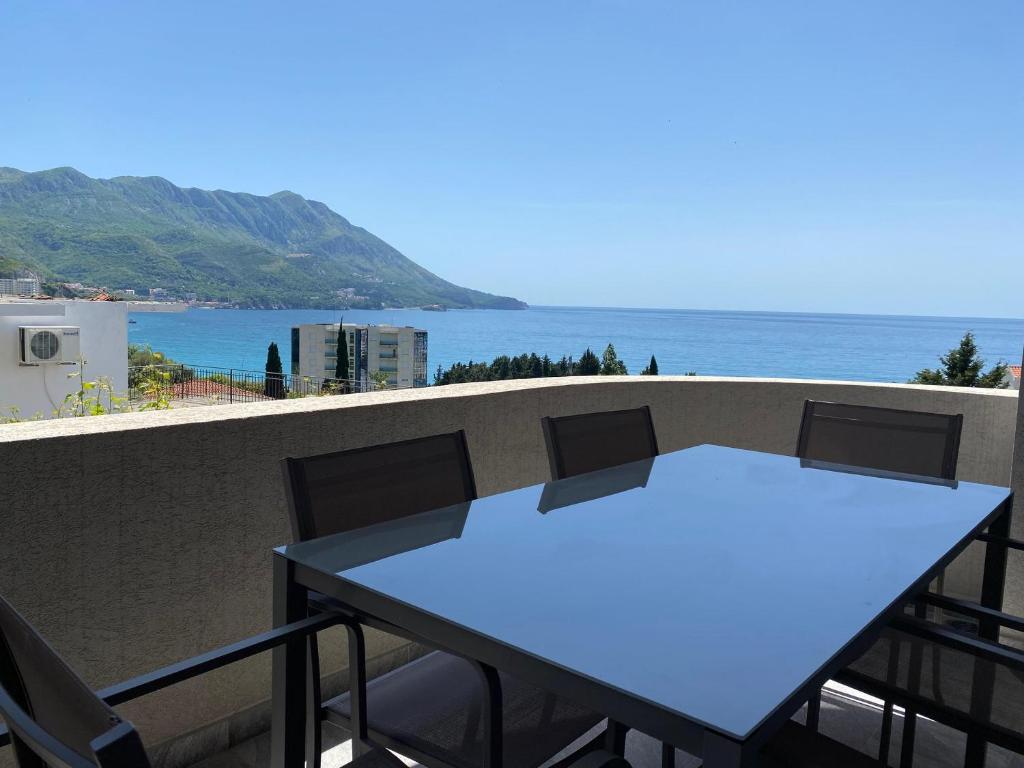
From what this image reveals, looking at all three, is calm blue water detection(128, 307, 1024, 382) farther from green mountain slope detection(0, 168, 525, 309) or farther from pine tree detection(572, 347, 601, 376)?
pine tree detection(572, 347, 601, 376)

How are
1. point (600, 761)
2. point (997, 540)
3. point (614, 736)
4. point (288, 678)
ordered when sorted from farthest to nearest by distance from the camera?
point (997, 540) → point (614, 736) → point (288, 678) → point (600, 761)

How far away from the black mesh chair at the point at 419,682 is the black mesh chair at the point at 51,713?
638 millimetres

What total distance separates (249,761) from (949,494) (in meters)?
2.06

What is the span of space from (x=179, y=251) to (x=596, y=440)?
44742 mm

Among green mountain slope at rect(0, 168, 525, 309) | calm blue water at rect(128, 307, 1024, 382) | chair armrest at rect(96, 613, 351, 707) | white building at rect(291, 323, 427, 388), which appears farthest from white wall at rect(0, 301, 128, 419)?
calm blue water at rect(128, 307, 1024, 382)

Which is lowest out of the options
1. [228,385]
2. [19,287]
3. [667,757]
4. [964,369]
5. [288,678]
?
[228,385]

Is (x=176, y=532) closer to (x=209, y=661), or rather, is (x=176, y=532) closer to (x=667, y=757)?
(x=209, y=661)

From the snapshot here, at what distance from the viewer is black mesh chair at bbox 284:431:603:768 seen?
1383mm

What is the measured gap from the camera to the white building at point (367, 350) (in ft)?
118

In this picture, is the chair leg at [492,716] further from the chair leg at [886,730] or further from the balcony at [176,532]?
the balcony at [176,532]

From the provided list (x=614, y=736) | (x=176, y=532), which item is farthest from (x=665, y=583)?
(x=176, y=532)

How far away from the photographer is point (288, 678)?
1.42 m

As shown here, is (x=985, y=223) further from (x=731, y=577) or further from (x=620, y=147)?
(x=731, y=577)

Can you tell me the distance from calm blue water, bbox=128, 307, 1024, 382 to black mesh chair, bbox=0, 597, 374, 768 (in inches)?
1624
